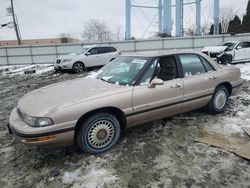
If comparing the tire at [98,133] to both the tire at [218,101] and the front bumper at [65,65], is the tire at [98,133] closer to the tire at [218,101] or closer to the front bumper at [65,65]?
the tire at [218,101]

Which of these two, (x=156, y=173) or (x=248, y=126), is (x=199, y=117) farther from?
(x=156, y=173)

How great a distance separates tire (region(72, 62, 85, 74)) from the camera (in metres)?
15.0

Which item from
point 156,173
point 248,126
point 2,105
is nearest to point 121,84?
point 156,173

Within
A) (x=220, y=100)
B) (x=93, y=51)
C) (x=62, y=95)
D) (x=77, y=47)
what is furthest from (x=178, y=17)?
(x=62, y=95)

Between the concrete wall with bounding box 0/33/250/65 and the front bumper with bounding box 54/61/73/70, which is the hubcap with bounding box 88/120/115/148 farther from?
the concrete wall with bounding box 0/33/250/65

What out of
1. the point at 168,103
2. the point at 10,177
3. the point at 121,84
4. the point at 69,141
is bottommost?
the point at 10,177

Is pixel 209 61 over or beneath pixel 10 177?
over

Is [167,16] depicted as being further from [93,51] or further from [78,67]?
[78,67]

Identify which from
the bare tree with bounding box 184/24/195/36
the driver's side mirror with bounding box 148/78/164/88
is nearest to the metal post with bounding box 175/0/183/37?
the bare tree with bounding box 184/24/195/36

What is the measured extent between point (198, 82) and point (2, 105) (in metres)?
5.92

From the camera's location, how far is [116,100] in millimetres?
3906

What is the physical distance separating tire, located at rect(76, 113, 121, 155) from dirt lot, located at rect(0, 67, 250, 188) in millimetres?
131

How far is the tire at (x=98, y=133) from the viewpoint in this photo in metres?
3.77

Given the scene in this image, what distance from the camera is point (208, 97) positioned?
5.16 m
